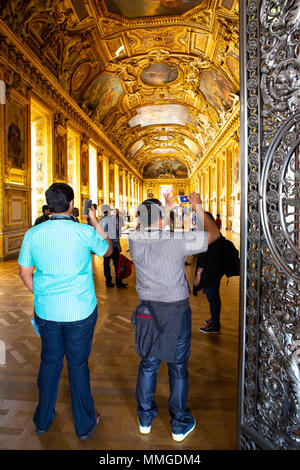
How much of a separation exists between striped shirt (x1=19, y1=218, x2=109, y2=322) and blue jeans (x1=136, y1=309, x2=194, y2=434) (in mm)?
649

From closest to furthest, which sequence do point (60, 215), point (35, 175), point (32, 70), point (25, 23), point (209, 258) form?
point (60, 215) < point (209, 258) < point (25, 23) < point (32, 70) < point (35, 175)

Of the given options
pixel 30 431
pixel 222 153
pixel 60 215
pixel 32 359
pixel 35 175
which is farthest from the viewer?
pixel 222 153

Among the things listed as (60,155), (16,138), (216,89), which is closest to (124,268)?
(16,138)

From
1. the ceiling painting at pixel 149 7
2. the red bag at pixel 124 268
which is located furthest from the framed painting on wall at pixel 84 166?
the red bag at pixel 124 268

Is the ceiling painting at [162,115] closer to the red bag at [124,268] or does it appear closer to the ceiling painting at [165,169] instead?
the ceiling painting at [165,169]

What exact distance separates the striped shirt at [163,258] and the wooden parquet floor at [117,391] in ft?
3.47

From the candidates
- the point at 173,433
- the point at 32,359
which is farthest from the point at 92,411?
the point at 32,359

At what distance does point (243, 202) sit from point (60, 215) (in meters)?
1.23

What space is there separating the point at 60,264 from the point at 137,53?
17.2m

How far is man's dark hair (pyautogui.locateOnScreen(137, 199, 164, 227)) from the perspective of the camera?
1.99 metres

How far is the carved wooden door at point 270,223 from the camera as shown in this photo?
64.7 inches

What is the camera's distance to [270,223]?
1.71 m

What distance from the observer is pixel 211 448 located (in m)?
1.98
